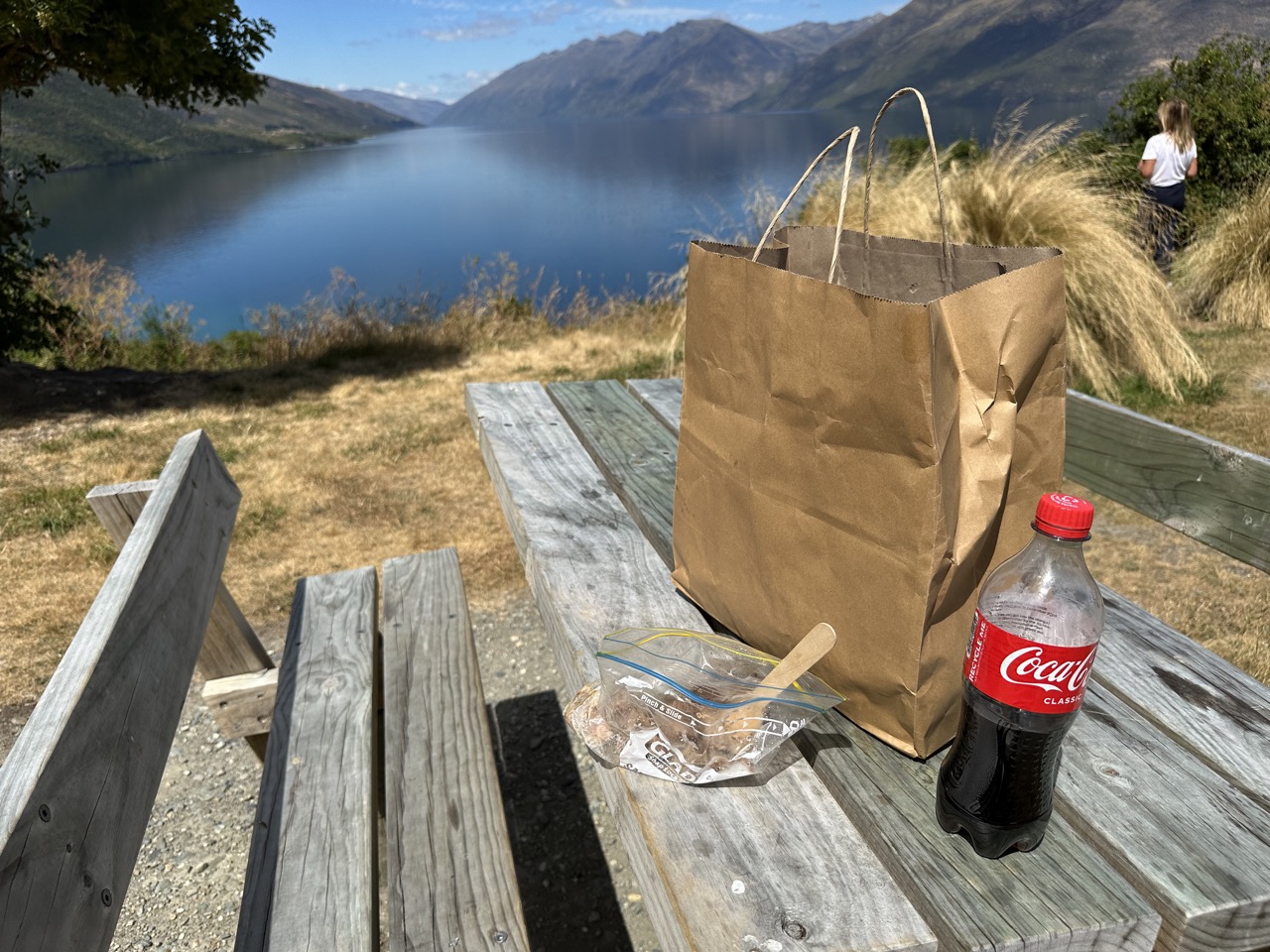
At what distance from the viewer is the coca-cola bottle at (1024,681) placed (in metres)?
0.74

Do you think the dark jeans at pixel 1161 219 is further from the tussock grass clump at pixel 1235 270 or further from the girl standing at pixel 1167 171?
the tussock grass clump at pixel 1235 270

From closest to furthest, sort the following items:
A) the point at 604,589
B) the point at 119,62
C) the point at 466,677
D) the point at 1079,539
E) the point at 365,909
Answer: the point at 1079,539
the point at 365,909
the point at 604,589
the point at 466,677
the point at 119,62

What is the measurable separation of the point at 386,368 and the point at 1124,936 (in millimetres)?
6339

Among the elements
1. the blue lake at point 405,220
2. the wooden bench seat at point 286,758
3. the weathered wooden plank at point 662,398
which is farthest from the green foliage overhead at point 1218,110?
the wooden bench seat at point 286,758

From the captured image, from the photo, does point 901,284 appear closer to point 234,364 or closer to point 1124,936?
point 1124,936

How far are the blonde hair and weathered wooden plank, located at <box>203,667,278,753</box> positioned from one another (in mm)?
8208

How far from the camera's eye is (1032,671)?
2.43 ft

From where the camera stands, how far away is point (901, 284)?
3.92ft

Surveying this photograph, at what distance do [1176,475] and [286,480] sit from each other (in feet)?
13.1

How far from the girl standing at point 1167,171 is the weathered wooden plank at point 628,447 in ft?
21.1

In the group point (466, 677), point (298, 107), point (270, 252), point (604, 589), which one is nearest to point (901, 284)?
point (604, 589)

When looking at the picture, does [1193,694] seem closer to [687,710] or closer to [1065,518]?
[1065,518]

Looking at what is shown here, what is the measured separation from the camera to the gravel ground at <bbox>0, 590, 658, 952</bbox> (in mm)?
1970

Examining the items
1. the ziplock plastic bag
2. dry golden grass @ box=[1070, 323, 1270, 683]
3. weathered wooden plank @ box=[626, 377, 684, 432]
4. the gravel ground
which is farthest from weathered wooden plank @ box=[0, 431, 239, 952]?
dry golden grass @ box=[1070, 323, 1270, 683]
